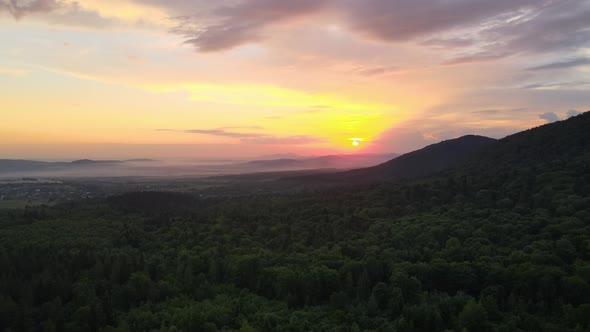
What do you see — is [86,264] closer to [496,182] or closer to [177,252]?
[177,252]

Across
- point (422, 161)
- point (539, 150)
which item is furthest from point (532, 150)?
point (422, 161)

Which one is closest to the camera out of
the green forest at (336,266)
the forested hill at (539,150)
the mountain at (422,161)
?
the green forest at (336,266)

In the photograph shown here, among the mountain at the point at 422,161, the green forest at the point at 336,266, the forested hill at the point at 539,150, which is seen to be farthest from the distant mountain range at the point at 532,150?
the mountain at the point at 422,161

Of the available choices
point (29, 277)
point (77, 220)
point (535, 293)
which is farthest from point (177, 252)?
point (535, 293)

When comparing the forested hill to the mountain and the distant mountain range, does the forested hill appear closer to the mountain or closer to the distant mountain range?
the distant mountain range

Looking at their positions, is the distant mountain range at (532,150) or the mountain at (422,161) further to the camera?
the mountain at (422,161)

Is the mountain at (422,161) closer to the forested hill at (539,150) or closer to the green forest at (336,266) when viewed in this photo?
the forested hill at (539,150)

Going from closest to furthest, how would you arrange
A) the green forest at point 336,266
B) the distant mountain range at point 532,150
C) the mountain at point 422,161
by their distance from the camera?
1. the green forest at point 336,266
2. the distant mountain range at point 532,150
3. the mountain at point 422,161
